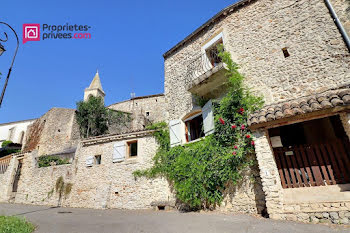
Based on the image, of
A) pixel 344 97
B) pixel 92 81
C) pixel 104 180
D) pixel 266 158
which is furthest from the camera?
pixel 92 81

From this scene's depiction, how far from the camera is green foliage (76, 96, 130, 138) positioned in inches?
811

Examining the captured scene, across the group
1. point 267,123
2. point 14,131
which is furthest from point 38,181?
point 14,131

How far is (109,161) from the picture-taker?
32.6 feet

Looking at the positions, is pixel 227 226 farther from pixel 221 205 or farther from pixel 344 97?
pixel 344 97

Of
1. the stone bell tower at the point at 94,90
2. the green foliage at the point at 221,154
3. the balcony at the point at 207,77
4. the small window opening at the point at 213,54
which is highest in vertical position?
the stone bell tower at the point at 94,90

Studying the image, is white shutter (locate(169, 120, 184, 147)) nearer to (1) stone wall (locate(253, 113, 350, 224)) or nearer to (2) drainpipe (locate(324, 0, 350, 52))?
(1) stone wall (locate(253, 113, 350, 224))

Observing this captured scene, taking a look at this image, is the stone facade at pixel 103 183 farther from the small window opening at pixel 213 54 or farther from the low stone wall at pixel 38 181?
the small window opening at pixel 213 54

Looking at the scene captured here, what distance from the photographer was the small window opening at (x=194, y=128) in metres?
8.48

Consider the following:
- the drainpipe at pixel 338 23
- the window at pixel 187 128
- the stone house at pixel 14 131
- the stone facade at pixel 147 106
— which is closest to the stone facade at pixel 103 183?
the window at pixel 187 128

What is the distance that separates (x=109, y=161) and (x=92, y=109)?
1312cm

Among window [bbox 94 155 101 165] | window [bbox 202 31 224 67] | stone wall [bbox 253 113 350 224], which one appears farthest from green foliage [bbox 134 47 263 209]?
window [bbox 94 155 101 165]

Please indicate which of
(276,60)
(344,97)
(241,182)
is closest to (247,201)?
(241,182)

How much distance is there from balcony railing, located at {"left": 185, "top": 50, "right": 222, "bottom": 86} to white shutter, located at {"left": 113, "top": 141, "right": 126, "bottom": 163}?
4.92 m

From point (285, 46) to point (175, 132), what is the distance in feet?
18.4
